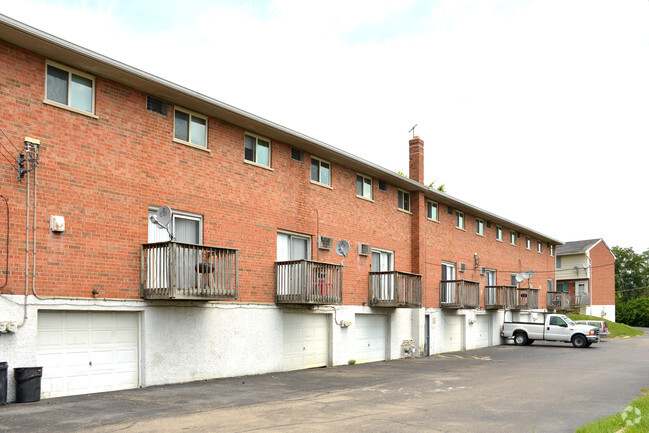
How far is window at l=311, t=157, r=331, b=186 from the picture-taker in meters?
20.8

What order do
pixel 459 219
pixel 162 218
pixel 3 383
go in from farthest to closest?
pixel 459 219 → pixel 162 218 → pixel 3 383

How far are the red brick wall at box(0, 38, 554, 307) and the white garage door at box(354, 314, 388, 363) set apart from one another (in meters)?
0.99

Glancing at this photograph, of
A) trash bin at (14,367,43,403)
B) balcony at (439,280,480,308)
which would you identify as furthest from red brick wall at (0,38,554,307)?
balcony at (439,280,480,308)

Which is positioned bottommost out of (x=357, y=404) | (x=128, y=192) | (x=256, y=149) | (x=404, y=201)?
(x=357, y=404)

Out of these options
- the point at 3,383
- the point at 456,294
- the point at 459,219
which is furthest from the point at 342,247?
the point at 459,219

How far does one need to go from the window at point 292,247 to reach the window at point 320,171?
2.11 m

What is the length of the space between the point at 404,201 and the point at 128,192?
1463 cm

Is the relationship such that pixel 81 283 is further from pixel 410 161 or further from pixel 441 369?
pixel 410 161

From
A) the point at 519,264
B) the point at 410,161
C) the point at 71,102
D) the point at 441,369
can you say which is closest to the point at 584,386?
the point at 441,369

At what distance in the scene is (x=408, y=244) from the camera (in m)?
26.4

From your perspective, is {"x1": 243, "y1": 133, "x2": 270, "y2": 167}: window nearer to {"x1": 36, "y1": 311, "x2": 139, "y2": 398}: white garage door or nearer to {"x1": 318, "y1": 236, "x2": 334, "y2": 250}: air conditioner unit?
{"x1": 318, "y1": 236, "x2": 334, "y2": 250}: air conditioner unit

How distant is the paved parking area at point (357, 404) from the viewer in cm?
966

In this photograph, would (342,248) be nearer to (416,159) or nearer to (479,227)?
(416,159)

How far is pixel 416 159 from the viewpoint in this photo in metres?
28.8
